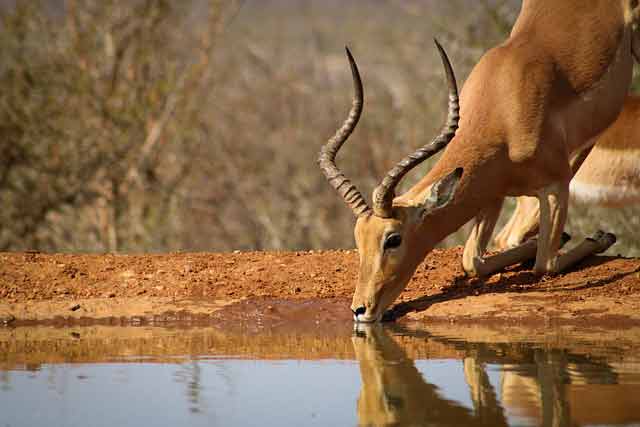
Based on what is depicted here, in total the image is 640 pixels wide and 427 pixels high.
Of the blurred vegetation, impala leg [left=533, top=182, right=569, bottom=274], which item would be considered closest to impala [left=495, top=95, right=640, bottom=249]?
impala leg [left=533, top=182, right=569, bottom=274]

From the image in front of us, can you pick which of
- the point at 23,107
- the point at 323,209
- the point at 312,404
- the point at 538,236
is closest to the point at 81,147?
the point at 23,107

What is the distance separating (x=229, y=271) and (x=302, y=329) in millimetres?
1799

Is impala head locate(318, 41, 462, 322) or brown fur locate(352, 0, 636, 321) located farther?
brown fur locate(352, 0, 636, 321)

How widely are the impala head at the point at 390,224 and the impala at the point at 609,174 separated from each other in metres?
2.01

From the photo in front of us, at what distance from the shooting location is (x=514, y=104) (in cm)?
1037

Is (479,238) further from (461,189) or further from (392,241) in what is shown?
(392,241)

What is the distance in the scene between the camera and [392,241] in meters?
9.64

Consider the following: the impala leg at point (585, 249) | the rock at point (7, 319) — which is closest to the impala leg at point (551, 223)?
the impala leg at point (585, 249)

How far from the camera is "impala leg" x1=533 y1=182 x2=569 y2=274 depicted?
10.5 metres

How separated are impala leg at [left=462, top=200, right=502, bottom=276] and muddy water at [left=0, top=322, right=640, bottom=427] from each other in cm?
144

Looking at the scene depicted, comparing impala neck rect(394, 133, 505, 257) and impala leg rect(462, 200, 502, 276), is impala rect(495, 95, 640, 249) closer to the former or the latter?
impala leg rect(462, 200, 502, 276)

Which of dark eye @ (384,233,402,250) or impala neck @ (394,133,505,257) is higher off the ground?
impala neck @ (394,133,505,257)

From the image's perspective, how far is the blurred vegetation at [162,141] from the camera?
2080 cm

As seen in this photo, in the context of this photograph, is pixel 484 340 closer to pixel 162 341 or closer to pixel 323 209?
pixel 162 341
